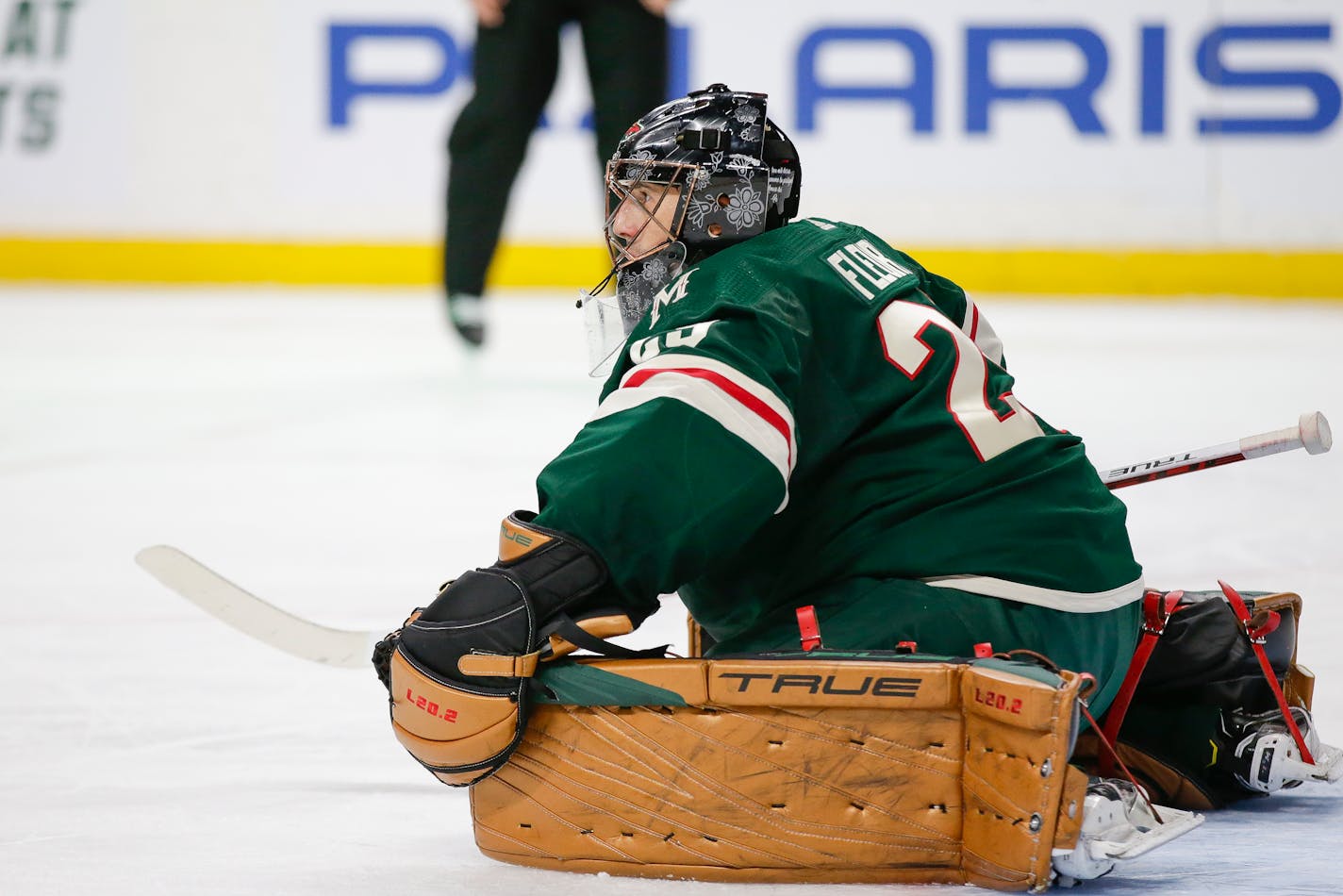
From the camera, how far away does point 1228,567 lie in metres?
2.68

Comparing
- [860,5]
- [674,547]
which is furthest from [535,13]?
[674,547]

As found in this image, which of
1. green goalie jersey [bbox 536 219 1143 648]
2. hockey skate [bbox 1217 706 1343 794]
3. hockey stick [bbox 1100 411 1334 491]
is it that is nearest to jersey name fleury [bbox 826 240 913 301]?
green goalie jersey [bbox 536 219 1143 648]

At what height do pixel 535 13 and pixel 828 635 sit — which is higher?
pixel 535 13

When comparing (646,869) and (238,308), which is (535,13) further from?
(646,869)

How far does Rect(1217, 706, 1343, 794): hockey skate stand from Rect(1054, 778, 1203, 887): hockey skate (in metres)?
0.26

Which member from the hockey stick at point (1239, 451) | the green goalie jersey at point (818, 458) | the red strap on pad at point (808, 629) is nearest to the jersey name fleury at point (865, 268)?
the green goalie jersey at point (818, 458)

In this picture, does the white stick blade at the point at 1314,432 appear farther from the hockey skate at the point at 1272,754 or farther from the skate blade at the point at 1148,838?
the skate blade at the point at 1148,838

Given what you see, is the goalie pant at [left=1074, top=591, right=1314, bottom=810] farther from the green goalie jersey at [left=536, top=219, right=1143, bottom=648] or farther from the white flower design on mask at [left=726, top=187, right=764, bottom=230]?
the white flower design on mask at [left=726, top=187, right=764, bottom=230]

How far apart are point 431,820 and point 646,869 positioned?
284mm

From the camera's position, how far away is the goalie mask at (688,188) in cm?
159

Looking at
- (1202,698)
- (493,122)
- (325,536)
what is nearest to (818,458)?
(1202,698)

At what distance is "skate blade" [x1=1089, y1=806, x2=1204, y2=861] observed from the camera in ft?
4.30

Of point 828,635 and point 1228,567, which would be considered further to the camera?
point 1228,567

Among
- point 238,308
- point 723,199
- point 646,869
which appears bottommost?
point 238,308
